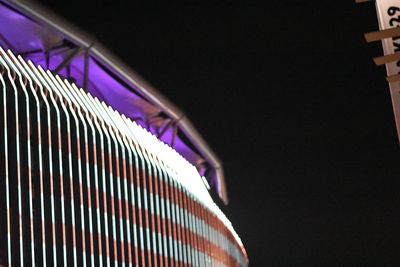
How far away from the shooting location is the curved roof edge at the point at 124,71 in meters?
42.4

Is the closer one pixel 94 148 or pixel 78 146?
pixel 78 146

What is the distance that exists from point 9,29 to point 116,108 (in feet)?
36.8

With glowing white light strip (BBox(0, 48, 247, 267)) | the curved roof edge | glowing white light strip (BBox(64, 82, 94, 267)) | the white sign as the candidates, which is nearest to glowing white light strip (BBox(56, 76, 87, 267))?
glowing white light strip (BBox(0, 48, 247, 267))

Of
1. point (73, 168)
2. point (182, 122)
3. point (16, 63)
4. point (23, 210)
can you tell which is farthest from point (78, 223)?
point (182, 122)

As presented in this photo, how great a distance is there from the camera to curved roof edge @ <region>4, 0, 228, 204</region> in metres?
42.4

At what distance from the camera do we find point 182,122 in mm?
56438

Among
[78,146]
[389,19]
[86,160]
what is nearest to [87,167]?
[86,160]

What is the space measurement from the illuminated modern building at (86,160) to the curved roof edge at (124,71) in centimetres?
7

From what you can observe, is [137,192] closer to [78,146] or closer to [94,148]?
[94,148]

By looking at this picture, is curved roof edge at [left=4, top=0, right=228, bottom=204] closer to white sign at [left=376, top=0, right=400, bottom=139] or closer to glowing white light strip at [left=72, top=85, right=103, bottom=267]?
glowing white light strip at [left=72, top=85, right=103, bottom=267]

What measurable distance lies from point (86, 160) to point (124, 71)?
17.3ft

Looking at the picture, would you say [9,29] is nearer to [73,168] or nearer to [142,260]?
[73,168]

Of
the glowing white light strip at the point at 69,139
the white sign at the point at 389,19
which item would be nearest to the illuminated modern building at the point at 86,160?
the glowing white light strip at the point at 69,139

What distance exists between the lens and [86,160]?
4681 cm
